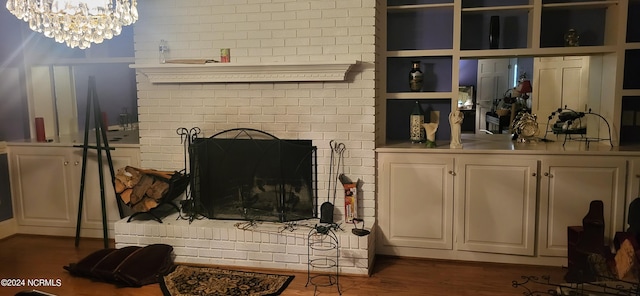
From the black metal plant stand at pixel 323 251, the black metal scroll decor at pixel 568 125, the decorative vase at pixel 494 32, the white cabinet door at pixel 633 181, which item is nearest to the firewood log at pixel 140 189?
the black metal plant stand at pixel 323 251

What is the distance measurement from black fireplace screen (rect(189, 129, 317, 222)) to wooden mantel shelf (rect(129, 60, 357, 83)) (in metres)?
0.45

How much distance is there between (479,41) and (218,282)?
9.22 ft

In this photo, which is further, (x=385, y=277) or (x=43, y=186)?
(x=43, y=186)

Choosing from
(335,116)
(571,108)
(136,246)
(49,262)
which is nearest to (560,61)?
(571,108)

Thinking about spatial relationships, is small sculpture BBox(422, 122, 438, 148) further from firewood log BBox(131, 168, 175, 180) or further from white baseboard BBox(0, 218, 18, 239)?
white baseboard BBox(0, 218, 18, 239)

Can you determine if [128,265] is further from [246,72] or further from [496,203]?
[496,203]

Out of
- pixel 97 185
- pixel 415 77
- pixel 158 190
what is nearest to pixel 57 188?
pixel 97 185

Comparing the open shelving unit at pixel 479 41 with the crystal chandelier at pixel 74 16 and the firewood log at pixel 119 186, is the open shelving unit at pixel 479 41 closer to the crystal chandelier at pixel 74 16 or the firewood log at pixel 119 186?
the firewood log at pixel 119 186

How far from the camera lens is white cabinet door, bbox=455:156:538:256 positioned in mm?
3518

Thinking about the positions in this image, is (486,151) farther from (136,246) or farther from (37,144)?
(37,144)

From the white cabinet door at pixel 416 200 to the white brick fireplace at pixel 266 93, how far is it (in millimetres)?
134

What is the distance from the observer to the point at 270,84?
3.78m

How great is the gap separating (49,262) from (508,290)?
3.44m

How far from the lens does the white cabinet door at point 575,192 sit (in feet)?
11.2
